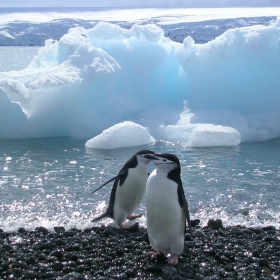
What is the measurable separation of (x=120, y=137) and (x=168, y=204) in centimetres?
427

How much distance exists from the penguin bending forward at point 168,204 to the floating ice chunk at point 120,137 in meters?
4.13

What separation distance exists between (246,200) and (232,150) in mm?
2432

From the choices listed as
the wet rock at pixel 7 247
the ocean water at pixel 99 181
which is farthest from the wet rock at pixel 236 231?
the wet rock at pixel 7 247

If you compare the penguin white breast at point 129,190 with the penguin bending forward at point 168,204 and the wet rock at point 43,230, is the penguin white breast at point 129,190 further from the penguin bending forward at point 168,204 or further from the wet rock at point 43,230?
the penguin bending forward at point 168,204

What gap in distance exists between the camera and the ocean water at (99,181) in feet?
14.9

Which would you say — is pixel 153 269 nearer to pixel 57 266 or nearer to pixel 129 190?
pixel 57 266

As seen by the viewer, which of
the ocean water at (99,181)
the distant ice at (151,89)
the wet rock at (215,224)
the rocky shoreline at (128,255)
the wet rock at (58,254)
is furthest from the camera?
the distant ice at (151,89)

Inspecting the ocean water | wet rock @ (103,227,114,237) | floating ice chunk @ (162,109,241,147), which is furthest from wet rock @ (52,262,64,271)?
floating ice chunk @ (162,109,241,147)

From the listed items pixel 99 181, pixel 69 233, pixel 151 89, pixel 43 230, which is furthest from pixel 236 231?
pixel 151 89

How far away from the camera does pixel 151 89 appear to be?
9.27 meters

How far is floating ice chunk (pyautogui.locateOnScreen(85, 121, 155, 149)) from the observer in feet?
24.5

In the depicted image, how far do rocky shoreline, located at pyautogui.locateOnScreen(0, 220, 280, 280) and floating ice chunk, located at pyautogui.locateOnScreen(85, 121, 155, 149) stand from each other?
3493 millimetres

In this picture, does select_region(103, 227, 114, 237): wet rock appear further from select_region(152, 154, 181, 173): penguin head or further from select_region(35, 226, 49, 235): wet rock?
select_region(152, 154, 181, 173): penguin head

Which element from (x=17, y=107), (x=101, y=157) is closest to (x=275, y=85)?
(x=101, y=157)
